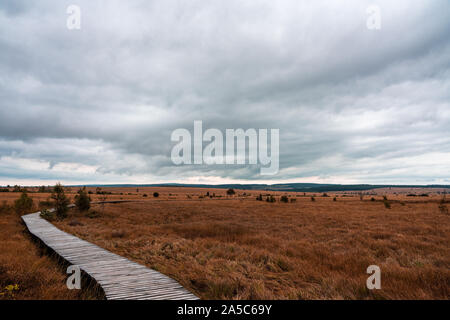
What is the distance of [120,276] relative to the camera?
6.29 metres

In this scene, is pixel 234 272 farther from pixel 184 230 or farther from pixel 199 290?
pixel 184 230

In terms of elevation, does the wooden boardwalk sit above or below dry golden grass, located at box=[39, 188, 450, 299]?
above

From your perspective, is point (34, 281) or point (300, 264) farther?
point (300, 264)

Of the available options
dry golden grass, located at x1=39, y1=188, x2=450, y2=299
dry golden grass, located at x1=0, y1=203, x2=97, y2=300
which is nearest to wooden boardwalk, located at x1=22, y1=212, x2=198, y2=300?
dry golden grass, located at x1=0, y1=203, x2=97, y2=300

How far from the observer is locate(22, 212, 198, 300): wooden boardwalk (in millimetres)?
5238

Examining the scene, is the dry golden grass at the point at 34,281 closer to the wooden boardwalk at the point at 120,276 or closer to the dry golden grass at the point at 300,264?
the wooden boardwalk at the point at 120,276

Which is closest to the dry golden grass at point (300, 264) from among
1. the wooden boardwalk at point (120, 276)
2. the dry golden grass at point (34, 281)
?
the wooden boardwalk at point (120, 276)

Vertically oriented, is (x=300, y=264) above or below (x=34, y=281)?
below

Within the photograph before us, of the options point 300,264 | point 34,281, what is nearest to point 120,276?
point 34,281

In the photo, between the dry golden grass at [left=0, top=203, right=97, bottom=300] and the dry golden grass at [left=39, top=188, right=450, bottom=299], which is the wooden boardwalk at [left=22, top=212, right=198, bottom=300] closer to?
the dry golden grass at [left=0, top=203, right=97, bottom=300]

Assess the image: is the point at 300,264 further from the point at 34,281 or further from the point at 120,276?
the point at 34,281

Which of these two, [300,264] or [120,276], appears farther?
[300,264]
